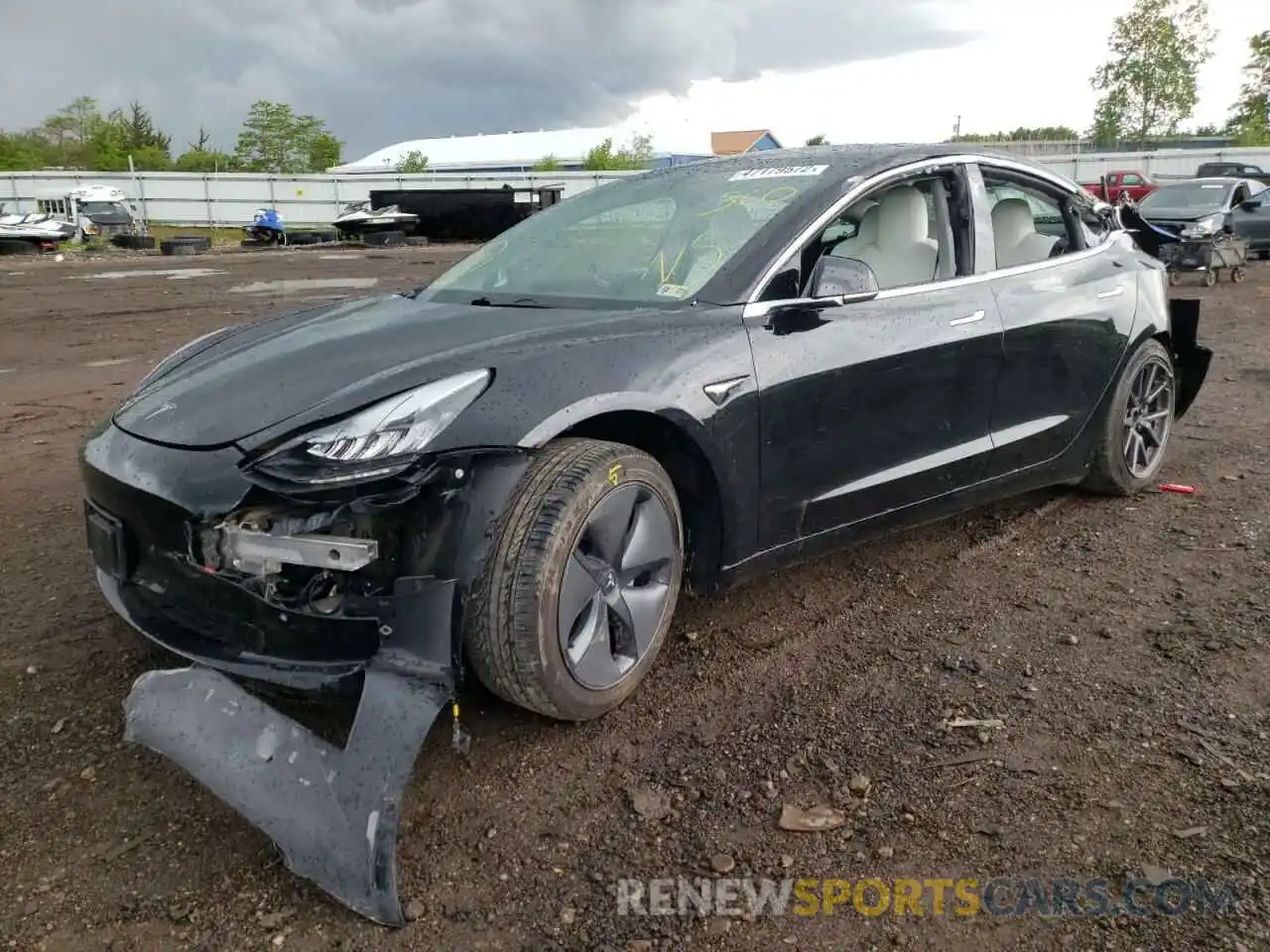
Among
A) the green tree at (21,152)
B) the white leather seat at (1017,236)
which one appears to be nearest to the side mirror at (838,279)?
the white leather seat at (1017,236)

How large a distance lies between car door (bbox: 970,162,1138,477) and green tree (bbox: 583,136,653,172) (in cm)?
5569

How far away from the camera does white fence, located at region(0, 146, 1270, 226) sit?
107 feet

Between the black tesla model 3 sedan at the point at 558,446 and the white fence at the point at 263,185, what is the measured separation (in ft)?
99.5

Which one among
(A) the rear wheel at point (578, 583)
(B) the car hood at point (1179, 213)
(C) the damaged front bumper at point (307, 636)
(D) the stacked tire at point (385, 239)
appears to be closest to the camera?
(C) the damaged front bumper at point (307, 636)

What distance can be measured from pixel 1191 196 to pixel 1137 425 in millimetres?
15146

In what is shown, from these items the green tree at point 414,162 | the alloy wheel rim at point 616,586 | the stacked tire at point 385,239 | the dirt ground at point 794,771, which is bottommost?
the dirt ground at point 794,771

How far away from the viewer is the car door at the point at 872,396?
116 inches

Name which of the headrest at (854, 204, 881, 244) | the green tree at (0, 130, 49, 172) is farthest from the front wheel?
the green tree at (0, 130, 49, 172)

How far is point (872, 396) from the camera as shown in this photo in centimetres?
316

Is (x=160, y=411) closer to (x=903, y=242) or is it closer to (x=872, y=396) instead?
(x=872, y=396)

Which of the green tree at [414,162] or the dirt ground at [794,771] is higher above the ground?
the green tree at [414,162]

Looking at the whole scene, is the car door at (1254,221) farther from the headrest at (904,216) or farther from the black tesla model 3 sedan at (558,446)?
the headrest at (904,216)

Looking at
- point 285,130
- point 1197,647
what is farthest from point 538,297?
point 285,130

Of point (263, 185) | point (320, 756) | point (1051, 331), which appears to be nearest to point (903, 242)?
point (1051, 331)
